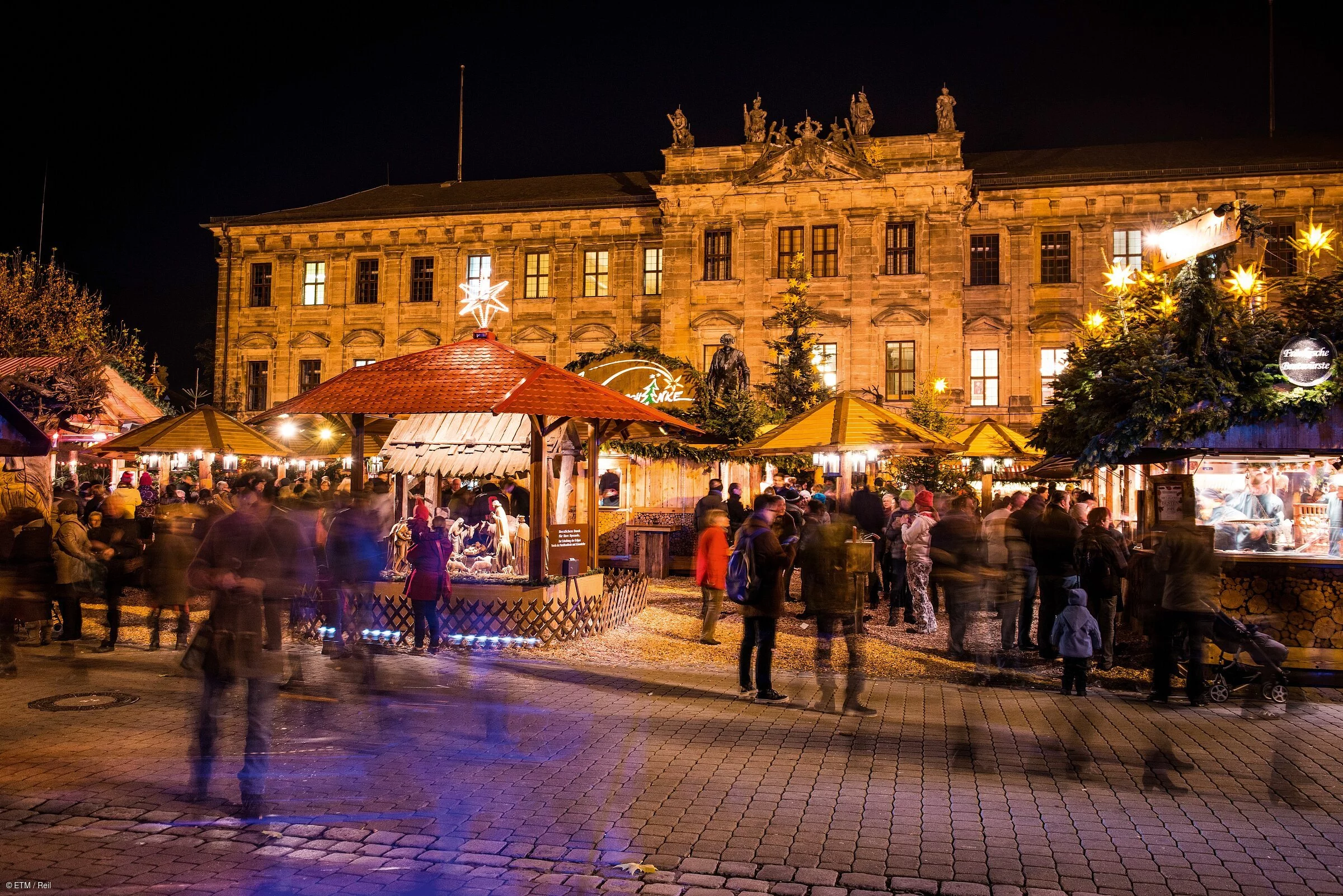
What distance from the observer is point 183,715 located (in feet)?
27.3

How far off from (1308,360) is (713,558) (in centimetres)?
711

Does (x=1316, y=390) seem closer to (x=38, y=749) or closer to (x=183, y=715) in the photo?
(x=183, y=715)

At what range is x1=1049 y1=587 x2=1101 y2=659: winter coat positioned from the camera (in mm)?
9672

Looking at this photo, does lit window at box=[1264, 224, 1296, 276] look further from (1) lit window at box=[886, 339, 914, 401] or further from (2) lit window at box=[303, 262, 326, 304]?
(2) lit window at box=[303, 262, 326, 304]

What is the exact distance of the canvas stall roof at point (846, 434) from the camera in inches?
656

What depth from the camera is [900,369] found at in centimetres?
3806

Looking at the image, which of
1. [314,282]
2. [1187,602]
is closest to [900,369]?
[314,282]

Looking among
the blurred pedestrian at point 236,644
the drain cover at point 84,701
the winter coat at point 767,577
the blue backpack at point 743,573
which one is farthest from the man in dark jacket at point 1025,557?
the drain cover at point 84,701

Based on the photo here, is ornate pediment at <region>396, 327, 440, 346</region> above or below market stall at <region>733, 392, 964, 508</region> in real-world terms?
above

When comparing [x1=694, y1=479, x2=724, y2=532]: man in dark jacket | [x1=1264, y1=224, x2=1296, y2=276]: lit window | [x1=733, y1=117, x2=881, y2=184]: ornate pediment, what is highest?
[x1=733, y1=117, x2=881, y2=184]: ornate pediment

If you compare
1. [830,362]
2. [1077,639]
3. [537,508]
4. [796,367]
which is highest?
[830,362]

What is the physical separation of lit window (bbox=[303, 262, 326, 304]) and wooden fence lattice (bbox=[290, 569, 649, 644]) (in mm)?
33923

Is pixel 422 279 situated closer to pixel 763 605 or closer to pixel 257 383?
pixel 257 383

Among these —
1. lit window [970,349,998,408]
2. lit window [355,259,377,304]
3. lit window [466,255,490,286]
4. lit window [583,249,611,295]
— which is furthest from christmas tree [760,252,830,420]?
lit window [355,259,377,304]
